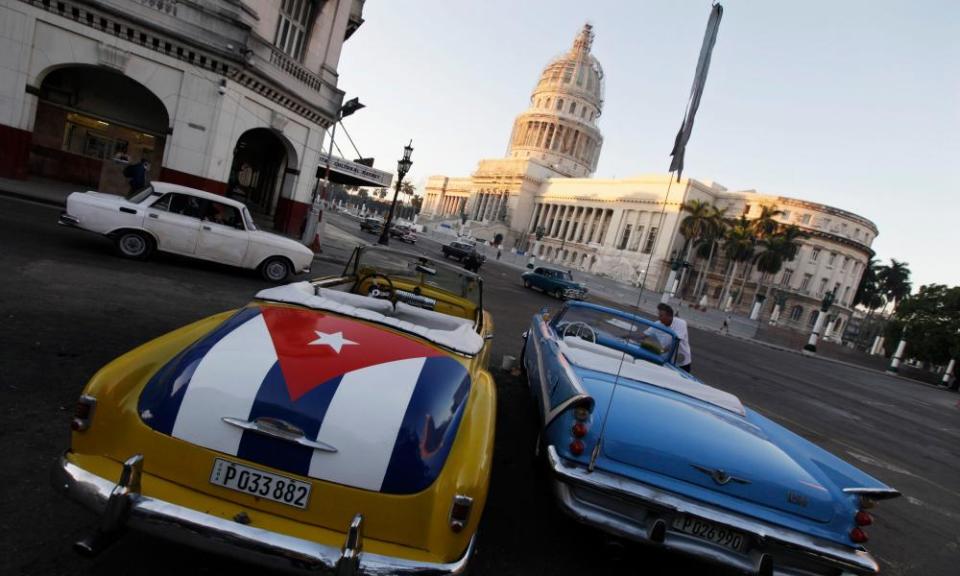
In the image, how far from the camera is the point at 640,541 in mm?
2809

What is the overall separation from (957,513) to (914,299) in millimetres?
57168

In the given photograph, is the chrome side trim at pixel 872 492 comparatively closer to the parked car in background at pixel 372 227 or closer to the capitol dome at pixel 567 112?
the parked car in background at pixel 372 227

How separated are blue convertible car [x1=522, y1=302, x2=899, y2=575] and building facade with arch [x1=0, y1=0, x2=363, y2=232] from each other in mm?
14420

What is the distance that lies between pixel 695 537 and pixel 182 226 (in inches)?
349

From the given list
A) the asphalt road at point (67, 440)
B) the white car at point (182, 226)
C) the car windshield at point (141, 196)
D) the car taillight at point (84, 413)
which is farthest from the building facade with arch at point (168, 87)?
the car taillight at point (84, 413)

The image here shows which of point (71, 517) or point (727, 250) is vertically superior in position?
point (727, 250)

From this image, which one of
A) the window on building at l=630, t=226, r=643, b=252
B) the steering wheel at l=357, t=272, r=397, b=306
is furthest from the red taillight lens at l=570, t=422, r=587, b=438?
the window on building at l=630, t=226, r=643, b=252

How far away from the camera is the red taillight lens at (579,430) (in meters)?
3.07

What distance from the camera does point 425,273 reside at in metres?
5.35

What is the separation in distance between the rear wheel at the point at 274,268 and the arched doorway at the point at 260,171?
927 centimetres

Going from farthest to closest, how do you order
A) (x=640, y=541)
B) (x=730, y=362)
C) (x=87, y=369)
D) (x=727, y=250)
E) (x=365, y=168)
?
(x=727, y=250), (x=365, y=168), (x=730, y=362), (x=87, y=369), (x=640, y=541)

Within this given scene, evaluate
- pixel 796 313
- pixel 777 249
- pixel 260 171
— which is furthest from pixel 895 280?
pixel 260 171

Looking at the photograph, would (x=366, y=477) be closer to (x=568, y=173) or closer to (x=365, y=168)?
(x=365, y=168)

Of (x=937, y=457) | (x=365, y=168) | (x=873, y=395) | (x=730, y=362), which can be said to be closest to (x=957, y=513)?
(x=937, y=457)
